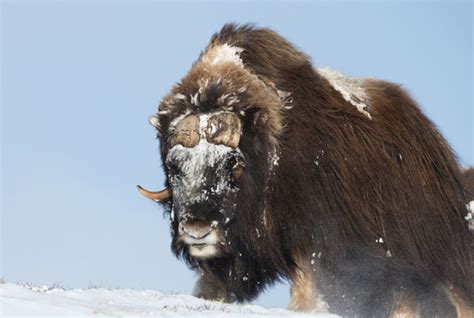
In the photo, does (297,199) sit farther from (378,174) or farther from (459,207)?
(459,207)

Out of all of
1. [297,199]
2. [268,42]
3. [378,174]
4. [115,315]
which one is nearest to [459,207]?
[378,174]

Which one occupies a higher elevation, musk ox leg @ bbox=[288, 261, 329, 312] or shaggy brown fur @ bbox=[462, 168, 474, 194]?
shaggy brown fur @ bbox=[462, 168, 474, 194]

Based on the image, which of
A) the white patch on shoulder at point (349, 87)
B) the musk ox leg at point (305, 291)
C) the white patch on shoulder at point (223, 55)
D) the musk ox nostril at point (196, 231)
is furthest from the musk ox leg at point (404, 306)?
the white patch on shoulder at point (223, 55)

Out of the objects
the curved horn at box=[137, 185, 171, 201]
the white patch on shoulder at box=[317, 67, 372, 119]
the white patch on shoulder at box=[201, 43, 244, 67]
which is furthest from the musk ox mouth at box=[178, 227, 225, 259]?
the white patch on shoulder at box=[317, 67, 372, 119]

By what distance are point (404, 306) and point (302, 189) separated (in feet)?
4.26

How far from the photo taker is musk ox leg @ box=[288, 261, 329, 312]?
24.7 feet

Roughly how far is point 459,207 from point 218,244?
2287 millimetres

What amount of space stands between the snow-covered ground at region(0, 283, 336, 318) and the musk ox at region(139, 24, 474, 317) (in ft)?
2.60

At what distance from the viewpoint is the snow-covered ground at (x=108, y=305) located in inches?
214

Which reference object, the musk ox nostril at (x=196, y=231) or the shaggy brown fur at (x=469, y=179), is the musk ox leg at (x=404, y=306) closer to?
the shaggy brown fur at (x=469, y=179)

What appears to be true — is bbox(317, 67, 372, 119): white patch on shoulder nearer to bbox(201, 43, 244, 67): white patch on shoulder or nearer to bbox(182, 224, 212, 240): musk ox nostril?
bbox(201, 43, 244, 67): white patch on shoulder

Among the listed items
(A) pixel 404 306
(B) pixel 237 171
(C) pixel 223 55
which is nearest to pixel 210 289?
(B) pixel 237 171

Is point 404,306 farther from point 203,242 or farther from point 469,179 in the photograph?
point 203,242

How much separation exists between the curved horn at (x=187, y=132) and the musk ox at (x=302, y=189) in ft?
0.04
